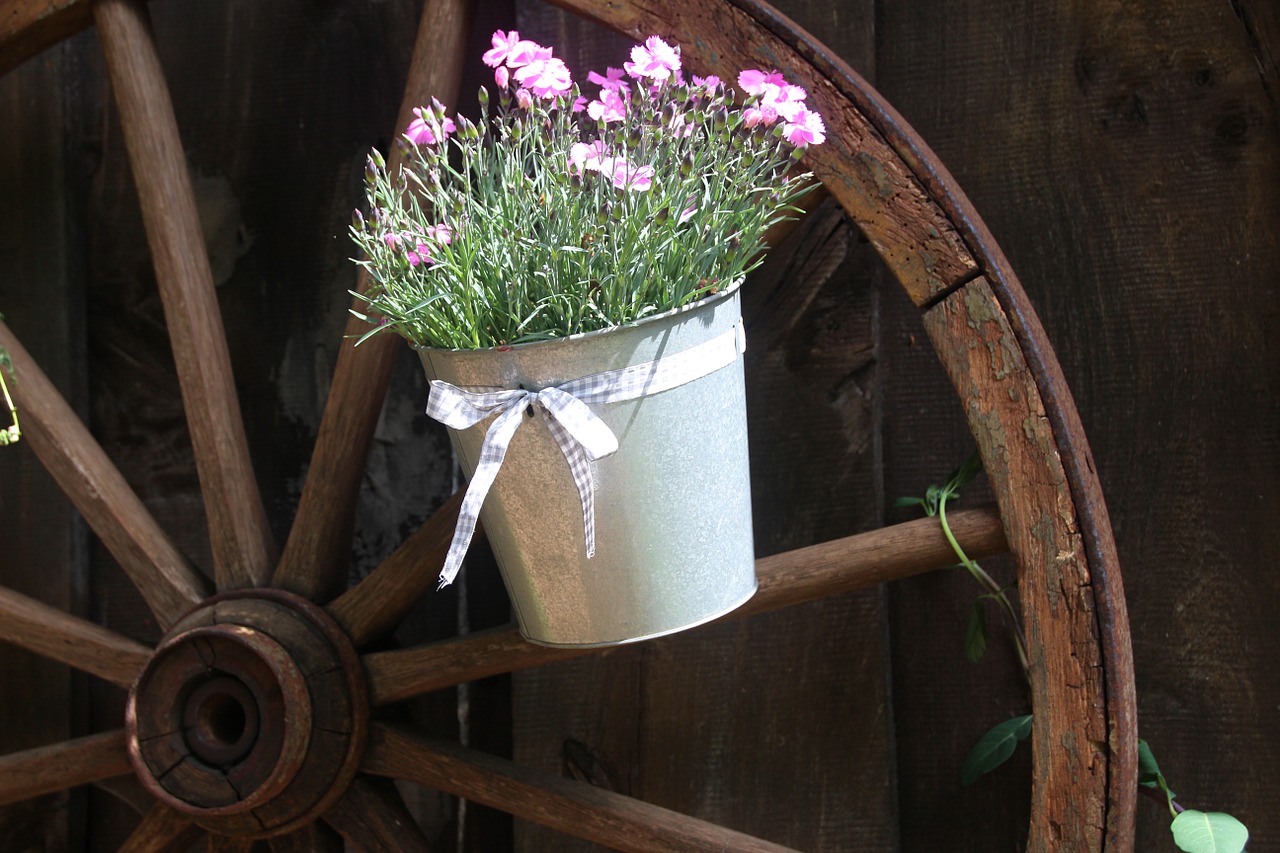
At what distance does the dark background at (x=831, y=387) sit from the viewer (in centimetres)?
129

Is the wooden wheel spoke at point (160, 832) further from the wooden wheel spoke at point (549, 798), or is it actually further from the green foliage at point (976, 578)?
the green foliage at point (976, 578)

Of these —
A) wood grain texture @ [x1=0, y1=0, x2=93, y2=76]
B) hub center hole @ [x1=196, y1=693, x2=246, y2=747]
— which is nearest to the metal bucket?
hub center hole @ [x1=196, y1=693, x2=246, y2=747]

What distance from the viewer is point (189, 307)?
1.26 metres

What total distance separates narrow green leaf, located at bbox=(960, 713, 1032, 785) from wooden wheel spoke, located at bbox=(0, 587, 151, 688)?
0.87m

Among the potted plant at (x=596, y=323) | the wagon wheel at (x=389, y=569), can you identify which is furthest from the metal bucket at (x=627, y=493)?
the wagon wheel at (x=389, y=569)

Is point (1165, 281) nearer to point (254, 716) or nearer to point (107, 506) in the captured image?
point (254, 716)

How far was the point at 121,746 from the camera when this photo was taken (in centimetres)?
127

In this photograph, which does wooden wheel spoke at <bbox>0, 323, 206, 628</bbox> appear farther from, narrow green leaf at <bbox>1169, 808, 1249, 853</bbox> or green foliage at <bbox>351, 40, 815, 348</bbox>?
narrow green leaf at <bbox>1169, 808, 1249, 853</bbox>

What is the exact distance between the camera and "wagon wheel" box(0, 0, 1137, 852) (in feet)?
3.29

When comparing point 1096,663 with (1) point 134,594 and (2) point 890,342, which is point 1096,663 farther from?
(1) point 134,594

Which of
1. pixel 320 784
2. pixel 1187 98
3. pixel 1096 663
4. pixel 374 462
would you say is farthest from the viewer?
pixel 374 462

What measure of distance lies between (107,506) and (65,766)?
→ 282mm

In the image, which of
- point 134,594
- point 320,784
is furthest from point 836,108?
point 134,594

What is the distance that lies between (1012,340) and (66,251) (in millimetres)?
1222
